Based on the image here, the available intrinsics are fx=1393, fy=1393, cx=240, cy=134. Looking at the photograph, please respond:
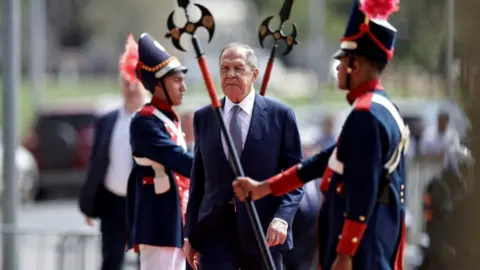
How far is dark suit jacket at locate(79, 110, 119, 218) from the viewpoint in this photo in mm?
10523

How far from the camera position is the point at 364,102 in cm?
645

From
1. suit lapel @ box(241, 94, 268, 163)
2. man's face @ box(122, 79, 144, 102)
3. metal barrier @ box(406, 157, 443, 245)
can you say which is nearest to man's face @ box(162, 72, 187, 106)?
suit lapel @ box(241, 94, 268, 163)

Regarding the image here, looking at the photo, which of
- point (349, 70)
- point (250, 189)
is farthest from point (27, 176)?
point (349, 70)

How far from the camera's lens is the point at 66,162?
25.9m

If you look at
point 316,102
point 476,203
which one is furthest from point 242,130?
point 316,102

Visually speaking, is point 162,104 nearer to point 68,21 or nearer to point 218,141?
point 218,141

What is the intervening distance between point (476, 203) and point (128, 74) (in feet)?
16.0

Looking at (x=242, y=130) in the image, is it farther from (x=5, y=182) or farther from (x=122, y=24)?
(x=122, y=24)

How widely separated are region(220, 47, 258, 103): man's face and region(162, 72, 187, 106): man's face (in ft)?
2.86

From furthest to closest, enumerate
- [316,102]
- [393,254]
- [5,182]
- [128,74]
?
[316,102] → [5,182] → [128,74] → [393,254]


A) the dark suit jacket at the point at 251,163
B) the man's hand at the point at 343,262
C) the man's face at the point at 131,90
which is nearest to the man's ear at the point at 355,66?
the man's hand at the point at 343,262

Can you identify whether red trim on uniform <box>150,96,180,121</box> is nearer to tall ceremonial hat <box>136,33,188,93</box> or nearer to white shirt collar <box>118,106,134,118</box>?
tall ceremonial hat <box>136,33,188,93</box>

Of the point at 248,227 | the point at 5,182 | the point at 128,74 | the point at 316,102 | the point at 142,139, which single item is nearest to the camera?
the point at 248,227

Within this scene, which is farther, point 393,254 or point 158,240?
point 158,240
